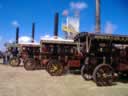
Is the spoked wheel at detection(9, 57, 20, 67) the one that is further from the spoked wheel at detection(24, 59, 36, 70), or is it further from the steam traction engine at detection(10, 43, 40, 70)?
the spoked wheel at detection(24, 59, 36, 70)

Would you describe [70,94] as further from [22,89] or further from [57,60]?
[57,60]

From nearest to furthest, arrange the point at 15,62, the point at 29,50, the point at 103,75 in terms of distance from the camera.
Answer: the point at 103,75, the point at 29,50, the point at 15,62

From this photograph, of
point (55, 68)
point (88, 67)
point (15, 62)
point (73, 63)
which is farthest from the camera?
point (15, 62)

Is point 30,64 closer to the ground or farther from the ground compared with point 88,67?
closer to the ground

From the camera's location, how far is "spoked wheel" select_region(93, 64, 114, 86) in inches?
451

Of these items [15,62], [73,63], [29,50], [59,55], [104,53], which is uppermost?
[104,53]

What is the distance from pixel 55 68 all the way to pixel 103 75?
15.4 feet

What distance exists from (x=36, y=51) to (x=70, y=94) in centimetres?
1259

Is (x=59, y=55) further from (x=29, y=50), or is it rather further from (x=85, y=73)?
(x=29, y=50)

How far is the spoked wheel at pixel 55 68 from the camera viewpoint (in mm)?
15500

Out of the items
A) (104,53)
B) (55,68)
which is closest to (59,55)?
(55,68)

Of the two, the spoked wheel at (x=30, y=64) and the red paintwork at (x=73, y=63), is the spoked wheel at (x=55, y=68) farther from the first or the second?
the spoked wheel at (x=30, y=64)

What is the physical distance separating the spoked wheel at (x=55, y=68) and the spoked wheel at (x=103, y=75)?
4449 millimetres

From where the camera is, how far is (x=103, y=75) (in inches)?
456
